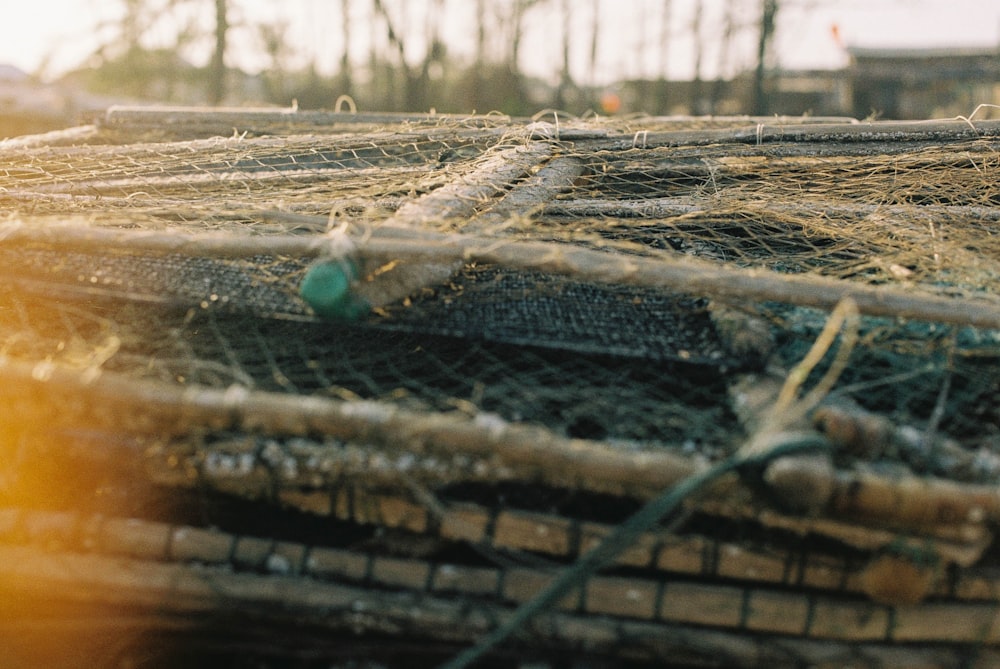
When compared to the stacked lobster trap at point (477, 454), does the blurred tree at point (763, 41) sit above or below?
above

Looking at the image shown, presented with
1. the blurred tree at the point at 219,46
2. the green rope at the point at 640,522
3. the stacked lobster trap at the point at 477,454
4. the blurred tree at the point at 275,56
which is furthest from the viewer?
the blurred tree at the point at 275,56

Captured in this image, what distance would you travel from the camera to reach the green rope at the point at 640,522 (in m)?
1.26

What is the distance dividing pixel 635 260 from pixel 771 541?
686mm

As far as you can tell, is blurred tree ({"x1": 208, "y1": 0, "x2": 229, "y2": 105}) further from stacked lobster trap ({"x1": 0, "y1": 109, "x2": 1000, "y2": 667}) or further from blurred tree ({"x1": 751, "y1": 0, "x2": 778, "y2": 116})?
stacked lobster trap ({"x1": 0, "y1": 109, "x2": 1000, "y2": 667})

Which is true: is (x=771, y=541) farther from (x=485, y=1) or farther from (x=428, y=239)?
(x=485, y=1)

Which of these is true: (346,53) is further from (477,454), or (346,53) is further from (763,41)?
(477,454)

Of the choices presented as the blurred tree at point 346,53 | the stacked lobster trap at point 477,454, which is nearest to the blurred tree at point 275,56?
the blurred tree at point 346,53

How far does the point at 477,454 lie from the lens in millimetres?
1391

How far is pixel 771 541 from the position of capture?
1500 mm

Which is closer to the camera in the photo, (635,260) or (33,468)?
(33,468)

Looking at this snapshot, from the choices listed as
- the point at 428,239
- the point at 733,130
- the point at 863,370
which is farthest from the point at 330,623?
the point at 733,130

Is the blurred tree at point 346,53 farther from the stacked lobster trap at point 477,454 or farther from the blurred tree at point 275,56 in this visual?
the stacked lobster trap at point 477,454

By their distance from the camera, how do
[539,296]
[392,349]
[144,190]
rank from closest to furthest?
[392,349] < [539,296] < [144,190]

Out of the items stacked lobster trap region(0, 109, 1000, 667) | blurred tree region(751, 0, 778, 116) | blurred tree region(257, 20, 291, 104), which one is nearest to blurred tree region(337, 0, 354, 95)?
blurred tree region(257, 20, 291, 104)
